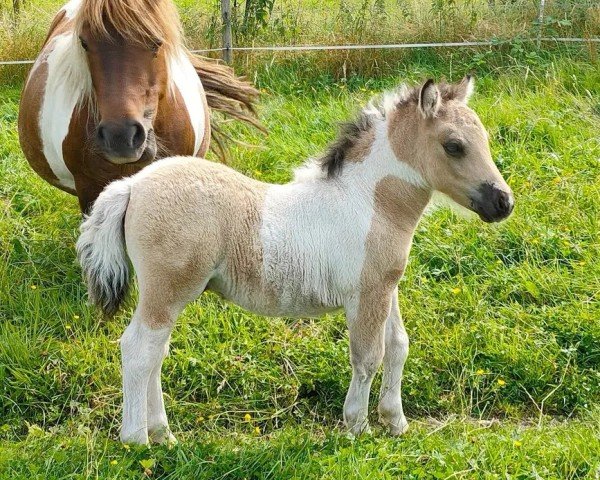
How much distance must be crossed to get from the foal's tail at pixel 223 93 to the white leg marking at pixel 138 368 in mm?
2888

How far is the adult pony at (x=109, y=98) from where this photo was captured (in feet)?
13.8

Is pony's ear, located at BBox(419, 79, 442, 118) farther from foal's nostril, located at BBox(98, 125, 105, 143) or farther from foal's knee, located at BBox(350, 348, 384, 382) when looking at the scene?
foal's nostril, located at BBox(98, 125, 105, 143)

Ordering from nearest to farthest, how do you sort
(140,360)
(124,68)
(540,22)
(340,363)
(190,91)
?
(140,360)
(124,68)
(340,363)
(190,91)
(540,22)

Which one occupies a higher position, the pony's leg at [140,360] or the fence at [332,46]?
the fence at [332,46]

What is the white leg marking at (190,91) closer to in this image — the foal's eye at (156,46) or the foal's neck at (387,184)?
the foal's eye at (156,46)

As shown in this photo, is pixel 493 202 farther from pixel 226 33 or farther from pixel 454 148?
pixel 226 33

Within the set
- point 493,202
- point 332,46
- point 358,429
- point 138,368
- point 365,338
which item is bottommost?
point 358,429

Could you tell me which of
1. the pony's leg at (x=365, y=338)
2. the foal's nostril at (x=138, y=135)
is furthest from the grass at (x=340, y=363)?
the foal's nostril at (x=138, y=135)

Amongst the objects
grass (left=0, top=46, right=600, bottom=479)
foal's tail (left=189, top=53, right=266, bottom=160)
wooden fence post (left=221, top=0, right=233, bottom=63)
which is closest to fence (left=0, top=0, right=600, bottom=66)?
wooden fence post (left=221, top=0, right=233, bottom=63)

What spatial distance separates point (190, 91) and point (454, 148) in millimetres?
2074

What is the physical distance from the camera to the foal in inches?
142

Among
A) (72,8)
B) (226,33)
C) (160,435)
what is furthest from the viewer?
(226,33)

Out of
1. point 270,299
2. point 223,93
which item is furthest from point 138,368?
point 223,93

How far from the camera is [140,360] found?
11.9 feet
